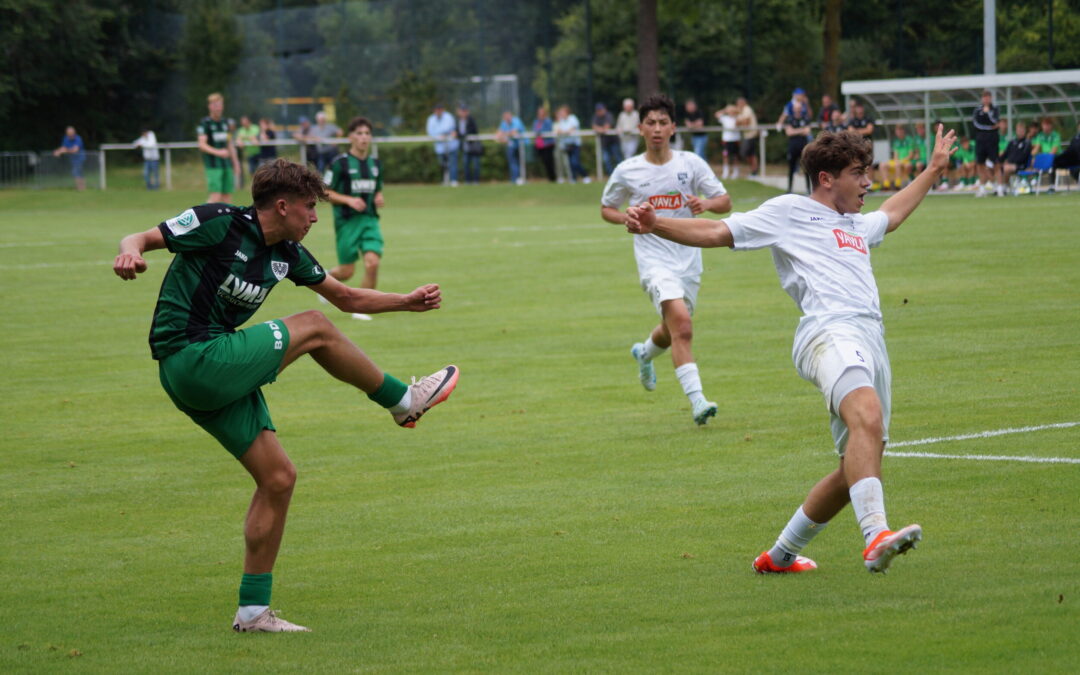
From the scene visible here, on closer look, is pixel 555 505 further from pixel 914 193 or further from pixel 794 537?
pixel 914 193

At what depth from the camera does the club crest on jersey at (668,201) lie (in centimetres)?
1166

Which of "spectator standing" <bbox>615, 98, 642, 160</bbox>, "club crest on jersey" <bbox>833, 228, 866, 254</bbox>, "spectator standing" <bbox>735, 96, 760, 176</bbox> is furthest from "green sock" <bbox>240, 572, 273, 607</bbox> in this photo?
"spectator standing" <bbox>735, 96, 760, 176</bbox>

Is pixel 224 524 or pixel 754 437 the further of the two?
pixel 754 437

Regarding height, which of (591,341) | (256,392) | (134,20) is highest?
(134,20)

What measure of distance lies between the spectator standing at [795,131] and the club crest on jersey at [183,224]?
29.5 m

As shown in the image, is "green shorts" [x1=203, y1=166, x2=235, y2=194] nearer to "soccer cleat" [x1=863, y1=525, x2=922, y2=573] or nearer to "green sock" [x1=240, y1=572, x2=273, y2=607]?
"green sock" [x1=240, y1=572, x2=273, y2=607]

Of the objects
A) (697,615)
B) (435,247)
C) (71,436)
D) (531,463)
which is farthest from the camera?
(435,247)

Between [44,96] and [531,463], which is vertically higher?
[44,96]

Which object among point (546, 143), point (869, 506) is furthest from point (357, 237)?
point (546, 143)

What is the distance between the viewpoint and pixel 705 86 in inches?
2021

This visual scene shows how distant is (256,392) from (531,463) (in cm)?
355

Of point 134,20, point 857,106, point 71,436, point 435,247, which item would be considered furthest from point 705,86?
point 71,436

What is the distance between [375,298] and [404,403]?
1.70ft

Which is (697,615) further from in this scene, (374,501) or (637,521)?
(374,501)
